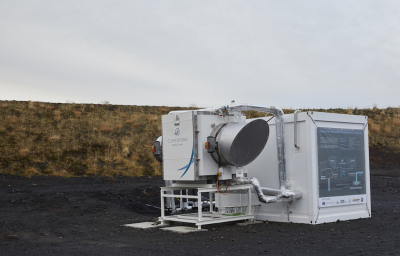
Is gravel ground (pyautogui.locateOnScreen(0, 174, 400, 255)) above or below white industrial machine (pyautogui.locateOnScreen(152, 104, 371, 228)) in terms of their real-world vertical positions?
below

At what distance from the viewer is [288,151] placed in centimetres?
956

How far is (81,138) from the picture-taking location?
25.4 meters

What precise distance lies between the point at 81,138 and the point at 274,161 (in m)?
18.0

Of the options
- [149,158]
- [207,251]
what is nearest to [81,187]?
[149,158]

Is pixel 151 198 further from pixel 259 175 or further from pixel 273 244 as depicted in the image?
pixel 273 244

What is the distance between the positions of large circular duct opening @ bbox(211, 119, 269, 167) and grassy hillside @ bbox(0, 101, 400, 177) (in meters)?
13.2

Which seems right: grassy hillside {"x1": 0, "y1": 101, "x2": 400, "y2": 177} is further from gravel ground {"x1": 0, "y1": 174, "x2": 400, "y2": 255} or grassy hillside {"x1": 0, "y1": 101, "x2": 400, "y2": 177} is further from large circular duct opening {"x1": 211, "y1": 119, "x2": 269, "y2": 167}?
large circular duct opening {"x1": 211, "y1": 119, "x2": 269, "y2": 167}

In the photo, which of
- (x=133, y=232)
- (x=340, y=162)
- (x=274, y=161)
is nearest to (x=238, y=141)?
(x=274, y=161)

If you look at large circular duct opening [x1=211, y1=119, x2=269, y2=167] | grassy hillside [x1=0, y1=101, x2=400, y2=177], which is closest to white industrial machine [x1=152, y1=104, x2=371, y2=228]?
large circular duct opening [x1=211, y1=119, x2=269, y2=167]

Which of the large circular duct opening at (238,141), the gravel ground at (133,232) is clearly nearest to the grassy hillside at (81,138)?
the gravel ground at (133,232)

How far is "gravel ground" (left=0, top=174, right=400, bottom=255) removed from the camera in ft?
21.8

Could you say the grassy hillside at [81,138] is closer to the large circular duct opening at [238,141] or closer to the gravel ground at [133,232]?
the gravel ground at [133,232]

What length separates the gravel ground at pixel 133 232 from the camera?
21.8 feet

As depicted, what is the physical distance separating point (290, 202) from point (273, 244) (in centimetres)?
266
